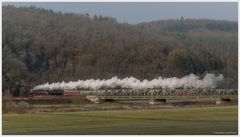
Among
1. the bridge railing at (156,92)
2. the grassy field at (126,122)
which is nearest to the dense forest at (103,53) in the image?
the bridge railing at (156,92)

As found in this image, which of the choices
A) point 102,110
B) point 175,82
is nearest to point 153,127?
point 102,110

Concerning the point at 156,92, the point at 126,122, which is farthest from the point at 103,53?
the point at 126,122

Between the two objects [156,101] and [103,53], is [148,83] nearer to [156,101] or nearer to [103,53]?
[103,53]

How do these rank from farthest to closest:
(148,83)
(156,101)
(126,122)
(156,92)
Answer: (148,83) → (156,92) → (156,101) → (126,122)

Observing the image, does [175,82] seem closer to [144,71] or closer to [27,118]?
[144,71]

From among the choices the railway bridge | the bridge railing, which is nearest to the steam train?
the railway bridge

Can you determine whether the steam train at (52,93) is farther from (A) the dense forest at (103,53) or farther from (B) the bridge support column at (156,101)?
(B) the bridge support column at (156,101)
